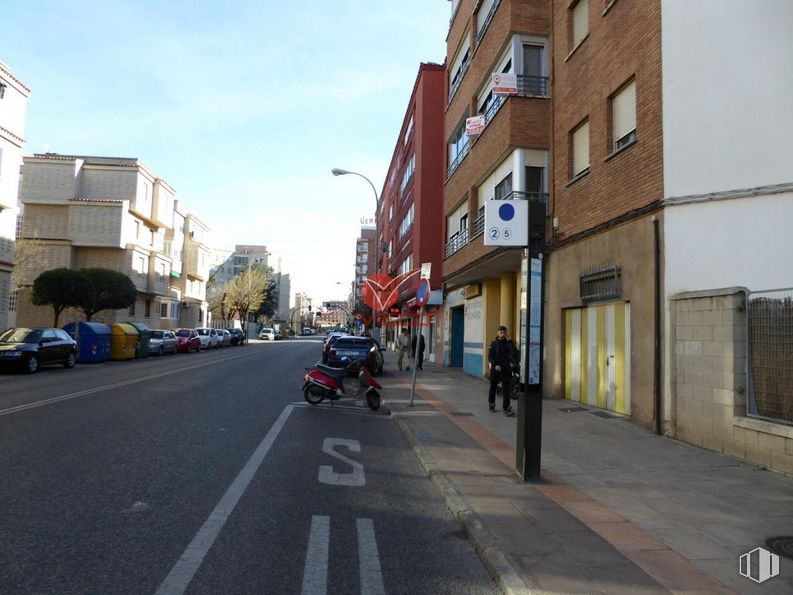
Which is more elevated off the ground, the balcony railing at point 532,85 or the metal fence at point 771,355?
the balcony railing at point 532,85

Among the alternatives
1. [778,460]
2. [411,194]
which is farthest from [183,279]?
[778,460]

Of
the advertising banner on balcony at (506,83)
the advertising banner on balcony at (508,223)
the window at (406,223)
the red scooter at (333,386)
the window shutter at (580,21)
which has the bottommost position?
the red scooter at (333,386)

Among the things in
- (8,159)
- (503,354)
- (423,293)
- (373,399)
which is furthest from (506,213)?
(8,159)

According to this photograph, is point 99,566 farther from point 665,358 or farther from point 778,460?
point 665,358

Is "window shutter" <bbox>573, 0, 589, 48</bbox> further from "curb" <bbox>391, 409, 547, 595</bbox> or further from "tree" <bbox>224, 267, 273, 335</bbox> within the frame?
"tree" <bbox>224, 267, 273, 335</bbox>

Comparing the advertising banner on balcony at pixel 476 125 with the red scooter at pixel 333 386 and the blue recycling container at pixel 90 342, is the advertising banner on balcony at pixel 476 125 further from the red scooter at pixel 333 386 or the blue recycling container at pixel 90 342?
the blue recycling container at pixel 90 342

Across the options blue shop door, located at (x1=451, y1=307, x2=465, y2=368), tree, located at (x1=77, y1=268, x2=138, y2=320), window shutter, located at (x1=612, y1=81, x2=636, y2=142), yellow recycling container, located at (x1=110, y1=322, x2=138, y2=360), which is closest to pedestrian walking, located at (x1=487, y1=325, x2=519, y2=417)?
window shutter, located at (x1=612, y1=81, x2=636, y2=142)

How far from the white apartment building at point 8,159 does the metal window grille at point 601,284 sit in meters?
25.9

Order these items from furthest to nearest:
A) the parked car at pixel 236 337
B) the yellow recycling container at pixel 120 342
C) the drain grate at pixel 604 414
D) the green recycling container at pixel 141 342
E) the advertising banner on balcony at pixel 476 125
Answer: the parked car at pixel 236 337
the green recycling container at pixel 141 342
the yellow recycling container at pixel 120 342
the advertising banner on balcony at pixel 476 125
the drain grate at pixel 604 414

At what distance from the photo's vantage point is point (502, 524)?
193 inches

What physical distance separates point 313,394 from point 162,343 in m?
24.2

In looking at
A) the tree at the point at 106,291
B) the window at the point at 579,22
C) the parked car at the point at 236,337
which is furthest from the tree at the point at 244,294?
the window at the point at 579,22

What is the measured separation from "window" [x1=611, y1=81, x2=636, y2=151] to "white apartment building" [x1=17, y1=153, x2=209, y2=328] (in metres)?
33.5

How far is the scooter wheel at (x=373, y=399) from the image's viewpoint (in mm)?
12555
